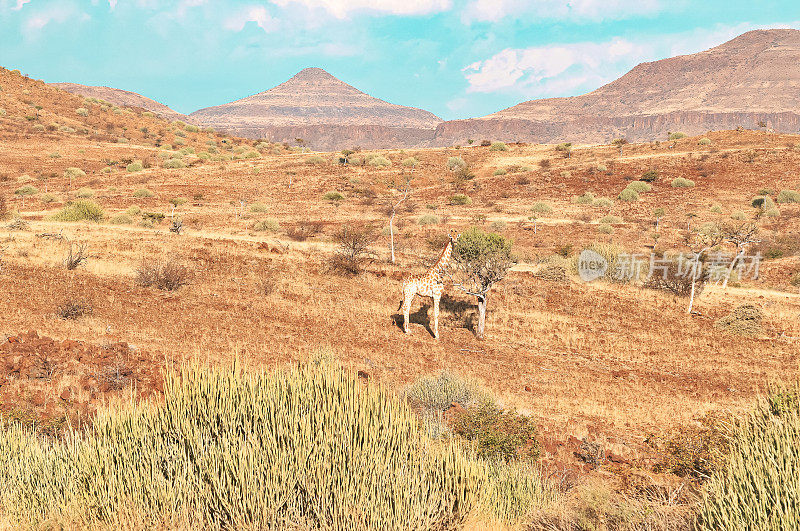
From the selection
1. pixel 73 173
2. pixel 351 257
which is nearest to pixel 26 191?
pixel 73 173

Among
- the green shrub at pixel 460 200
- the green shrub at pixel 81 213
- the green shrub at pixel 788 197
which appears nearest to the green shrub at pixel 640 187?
the green shrub at pixel 788 197

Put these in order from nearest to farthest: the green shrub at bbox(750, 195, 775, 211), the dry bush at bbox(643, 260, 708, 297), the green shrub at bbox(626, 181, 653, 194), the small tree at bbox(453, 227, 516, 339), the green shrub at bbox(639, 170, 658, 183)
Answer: the small tree at bbox(453, 227, 516, 339) < the dry bush at bbox(643, 260, 708, 297) < the green shrub at bbox(750, 195, 775, 211) < the green shrub at bbox(626, 181, 653, 194) < the green shrub at bbox(639, 170, 658, 183)

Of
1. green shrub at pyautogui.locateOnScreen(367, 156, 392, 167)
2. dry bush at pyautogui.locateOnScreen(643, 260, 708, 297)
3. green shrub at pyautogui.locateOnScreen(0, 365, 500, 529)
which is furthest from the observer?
green shrub at pyautogui.locateOnScreen(367, 156, 392, 167)

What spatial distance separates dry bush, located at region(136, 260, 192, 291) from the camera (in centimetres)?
1644

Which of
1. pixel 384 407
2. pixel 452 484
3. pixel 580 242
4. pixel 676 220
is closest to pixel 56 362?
pixel 384 407

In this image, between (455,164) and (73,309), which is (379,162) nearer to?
(455,164)

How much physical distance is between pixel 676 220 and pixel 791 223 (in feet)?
22.0

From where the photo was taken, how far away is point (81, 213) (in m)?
28.3

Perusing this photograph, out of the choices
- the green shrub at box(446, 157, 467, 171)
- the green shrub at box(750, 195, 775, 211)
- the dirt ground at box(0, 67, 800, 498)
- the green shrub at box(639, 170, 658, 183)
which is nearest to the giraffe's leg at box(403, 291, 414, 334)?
the dirt ground at box(0, 67, 800, 498)

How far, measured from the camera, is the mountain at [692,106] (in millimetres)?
147375

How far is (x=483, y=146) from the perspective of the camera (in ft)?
227

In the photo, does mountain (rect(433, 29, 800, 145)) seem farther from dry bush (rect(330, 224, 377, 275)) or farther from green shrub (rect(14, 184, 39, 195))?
green shrub (rect(14, 184, 39, 195))

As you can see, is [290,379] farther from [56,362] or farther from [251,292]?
[251,292]

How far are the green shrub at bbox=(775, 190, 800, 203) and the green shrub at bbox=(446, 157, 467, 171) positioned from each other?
3042 cm
